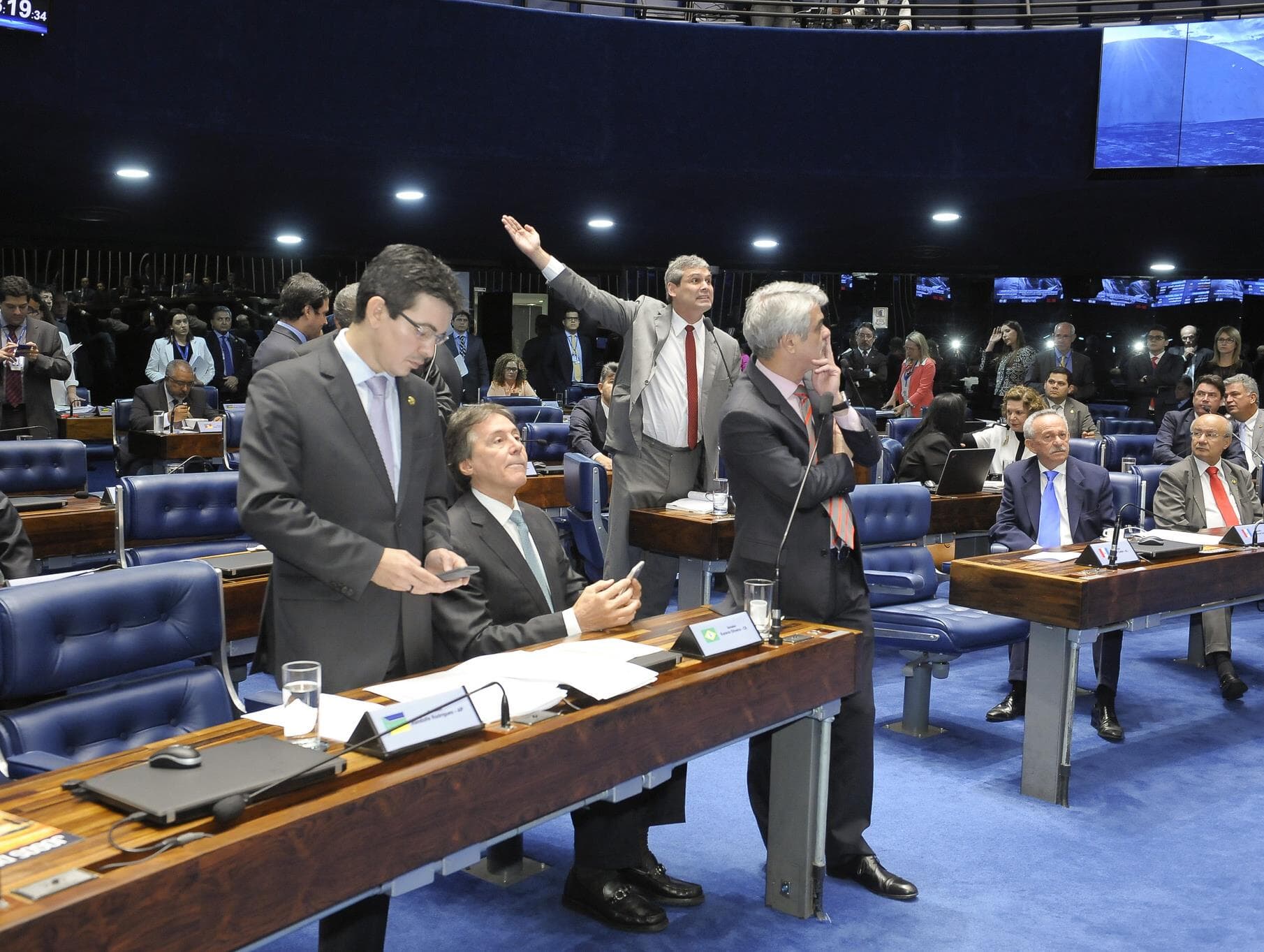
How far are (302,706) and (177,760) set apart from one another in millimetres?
210

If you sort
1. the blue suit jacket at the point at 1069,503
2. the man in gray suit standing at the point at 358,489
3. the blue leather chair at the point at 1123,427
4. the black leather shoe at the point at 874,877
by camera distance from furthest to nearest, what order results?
the blue leather chair at the point at 1123,427 < the blue suit jacket at the point at 1069,503 < the black leather shoe at the point at 874,877 < the man in gray suit standing at the point at 358,489

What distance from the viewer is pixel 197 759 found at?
163 centimetres

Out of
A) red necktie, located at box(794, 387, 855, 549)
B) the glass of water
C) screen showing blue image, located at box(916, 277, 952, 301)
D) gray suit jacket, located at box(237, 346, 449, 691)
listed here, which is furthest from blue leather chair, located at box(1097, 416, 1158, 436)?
the glass of water

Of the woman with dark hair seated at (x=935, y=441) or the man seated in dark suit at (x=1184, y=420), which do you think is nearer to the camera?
the woman with dark hair seated at (x=935, y=441)

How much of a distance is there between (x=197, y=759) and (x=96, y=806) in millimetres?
136

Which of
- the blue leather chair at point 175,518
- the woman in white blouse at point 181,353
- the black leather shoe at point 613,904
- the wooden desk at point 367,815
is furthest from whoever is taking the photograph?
the woman in white blouse at point 181,353

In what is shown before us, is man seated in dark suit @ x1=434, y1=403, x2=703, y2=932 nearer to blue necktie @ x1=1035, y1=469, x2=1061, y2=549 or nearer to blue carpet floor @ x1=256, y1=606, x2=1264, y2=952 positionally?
blue carpet floor @ x1=256, y1=606, x2=1264, y2=952

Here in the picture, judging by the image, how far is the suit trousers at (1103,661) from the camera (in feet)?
14.5

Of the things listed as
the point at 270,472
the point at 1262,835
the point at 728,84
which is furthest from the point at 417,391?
the point at 728,84

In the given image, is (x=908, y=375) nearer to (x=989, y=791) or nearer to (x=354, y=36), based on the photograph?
(x=354, y=36)

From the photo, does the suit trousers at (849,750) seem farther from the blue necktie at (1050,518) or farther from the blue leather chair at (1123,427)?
the blue leather chair at (1123,427)

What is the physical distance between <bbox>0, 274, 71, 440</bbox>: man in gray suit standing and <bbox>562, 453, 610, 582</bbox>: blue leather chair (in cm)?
324

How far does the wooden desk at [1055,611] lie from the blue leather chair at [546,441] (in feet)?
11.0

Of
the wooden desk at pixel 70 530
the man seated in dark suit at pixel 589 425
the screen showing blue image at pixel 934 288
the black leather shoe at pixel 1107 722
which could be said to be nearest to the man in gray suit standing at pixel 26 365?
the wooden desk at pixel 70 530
